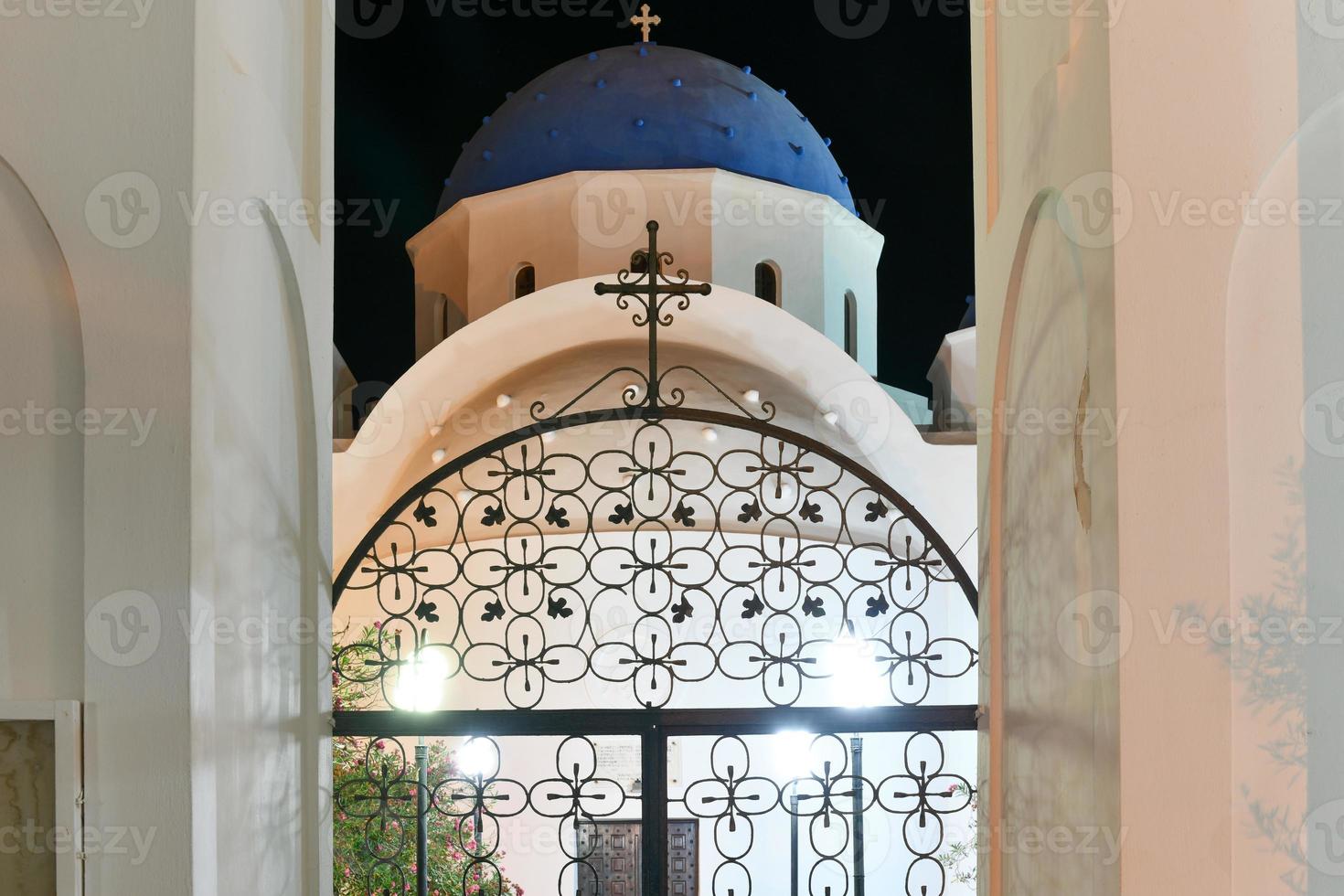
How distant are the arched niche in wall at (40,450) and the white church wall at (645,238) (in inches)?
376

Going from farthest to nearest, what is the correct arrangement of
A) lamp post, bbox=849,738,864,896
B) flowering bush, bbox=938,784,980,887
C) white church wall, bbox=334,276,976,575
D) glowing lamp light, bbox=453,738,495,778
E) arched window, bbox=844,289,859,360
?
arched window, bbox=844,289,859,360
white church wall, bbox=334,276,976,575
flowering bush, bbox=938,784,980,887
glowing lamp light, bbox=453,738,495,778
lamp post, bbox=849,738,864,896

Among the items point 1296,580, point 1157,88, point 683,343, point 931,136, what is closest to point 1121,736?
point 1296,580

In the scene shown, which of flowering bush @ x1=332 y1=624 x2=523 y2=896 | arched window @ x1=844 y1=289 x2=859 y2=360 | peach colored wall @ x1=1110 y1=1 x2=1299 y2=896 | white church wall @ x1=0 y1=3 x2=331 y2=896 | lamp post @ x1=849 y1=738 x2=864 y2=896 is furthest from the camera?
arched window @ x1=844 y1=289 x2=859 y2=360

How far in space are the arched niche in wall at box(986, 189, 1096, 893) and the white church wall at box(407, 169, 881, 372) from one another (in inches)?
344

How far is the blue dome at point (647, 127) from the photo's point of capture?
12.5 meters

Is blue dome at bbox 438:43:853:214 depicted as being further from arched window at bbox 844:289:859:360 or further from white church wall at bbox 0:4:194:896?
white church wall at bbox 0:4:194:896

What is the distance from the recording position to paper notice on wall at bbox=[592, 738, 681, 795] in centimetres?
986

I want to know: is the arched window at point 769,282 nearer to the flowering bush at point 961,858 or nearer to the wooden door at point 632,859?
the flowering bush at point 961,858

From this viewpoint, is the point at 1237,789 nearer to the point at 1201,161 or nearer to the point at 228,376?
the point at 1201,161

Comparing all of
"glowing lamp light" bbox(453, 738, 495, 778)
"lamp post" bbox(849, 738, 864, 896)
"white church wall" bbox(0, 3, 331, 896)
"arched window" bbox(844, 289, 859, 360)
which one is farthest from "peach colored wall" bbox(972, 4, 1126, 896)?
"arched window" bbox(844, 289, 859, 360)

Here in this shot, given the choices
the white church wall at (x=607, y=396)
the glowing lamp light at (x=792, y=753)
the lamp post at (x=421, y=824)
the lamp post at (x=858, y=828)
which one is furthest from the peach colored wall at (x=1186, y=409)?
the white church wall at (x=607, y=396)

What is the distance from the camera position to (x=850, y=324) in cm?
1337

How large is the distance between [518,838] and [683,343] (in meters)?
4.12

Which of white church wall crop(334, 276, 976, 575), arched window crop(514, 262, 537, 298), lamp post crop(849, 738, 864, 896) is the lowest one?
lamp post crop(849, 738, 864, 896)
